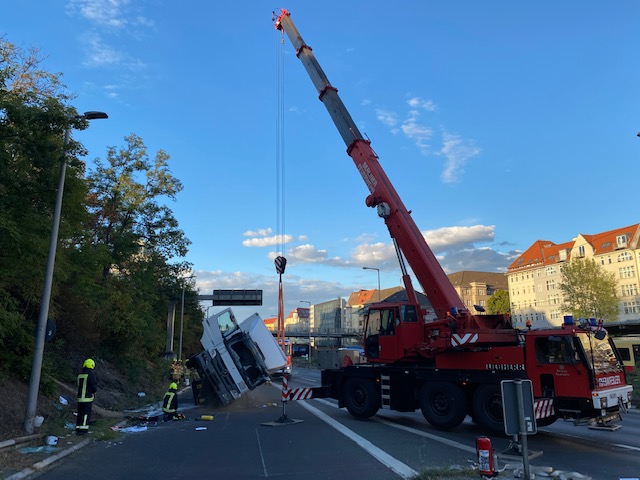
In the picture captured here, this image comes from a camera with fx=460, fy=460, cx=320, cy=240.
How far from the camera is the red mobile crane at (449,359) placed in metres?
9.37

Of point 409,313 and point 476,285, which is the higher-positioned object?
point 476,285

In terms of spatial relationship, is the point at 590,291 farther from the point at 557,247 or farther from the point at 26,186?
the point at 26,186

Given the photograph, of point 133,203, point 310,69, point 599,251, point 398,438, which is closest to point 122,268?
point 133,203

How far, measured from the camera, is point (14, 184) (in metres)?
10.3

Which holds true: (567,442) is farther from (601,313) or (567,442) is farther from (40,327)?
(601,313)

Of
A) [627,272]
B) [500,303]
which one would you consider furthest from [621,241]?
[500,303]

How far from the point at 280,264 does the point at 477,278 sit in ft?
353

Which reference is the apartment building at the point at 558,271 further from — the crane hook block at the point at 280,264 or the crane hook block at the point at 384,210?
the crane hook block at the point at 384,210

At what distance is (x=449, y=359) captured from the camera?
1137cm

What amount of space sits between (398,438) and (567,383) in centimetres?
364

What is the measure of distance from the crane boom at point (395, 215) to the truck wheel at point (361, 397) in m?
2.79

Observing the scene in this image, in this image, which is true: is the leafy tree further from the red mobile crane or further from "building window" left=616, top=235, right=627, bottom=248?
"building window" left=616, top=235, right=627, bottom=248

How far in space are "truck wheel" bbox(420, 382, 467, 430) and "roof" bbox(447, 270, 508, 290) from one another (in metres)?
111

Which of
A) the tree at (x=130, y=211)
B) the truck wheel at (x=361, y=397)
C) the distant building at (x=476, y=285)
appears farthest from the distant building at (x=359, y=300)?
the truck wheel at (x=361, y=397)
